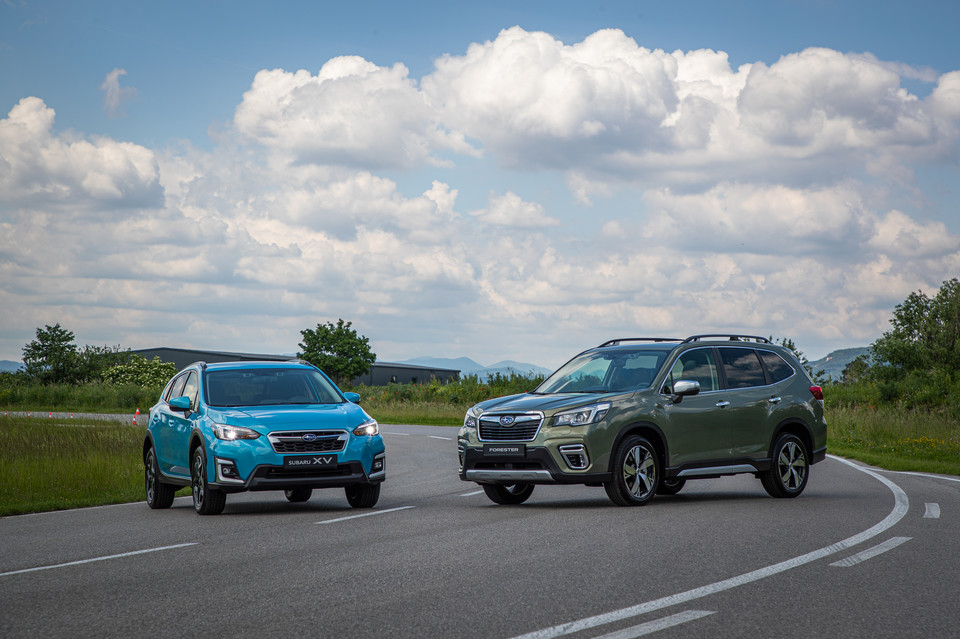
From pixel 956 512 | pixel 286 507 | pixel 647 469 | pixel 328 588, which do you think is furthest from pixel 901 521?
pixel 286 507

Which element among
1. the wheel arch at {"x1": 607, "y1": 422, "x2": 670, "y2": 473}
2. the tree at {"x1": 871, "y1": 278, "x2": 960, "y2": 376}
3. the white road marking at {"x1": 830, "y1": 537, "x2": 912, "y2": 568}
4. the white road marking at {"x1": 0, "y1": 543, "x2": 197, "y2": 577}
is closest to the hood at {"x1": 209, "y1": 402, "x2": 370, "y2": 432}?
the white road marking at {"x1": 0, "y1": 543, "x2": 197, "y2": 577}

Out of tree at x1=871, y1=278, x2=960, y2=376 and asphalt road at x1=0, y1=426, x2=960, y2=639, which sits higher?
tree at x1=871, y1=278, x2=960, y2=376

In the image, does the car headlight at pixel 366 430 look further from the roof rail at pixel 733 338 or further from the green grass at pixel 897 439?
the green grass at pixel 897 439

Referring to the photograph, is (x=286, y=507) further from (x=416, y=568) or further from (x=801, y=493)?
(x=801, y=493)

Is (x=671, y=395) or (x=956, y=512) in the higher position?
(x=671, y=395)

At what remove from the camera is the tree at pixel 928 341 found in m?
61.0

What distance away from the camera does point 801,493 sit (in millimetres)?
14047

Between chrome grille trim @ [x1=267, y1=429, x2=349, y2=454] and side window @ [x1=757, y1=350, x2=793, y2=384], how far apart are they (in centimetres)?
577

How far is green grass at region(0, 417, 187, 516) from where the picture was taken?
14.9 meters

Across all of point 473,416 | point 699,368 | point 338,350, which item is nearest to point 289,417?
point 473,416

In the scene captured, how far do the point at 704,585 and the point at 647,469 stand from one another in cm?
540

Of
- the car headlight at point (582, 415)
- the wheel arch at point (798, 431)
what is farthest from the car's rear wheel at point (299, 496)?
the wheel arch at point (798, 431)

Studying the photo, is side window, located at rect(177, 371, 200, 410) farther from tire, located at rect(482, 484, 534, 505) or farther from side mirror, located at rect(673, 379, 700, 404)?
side mirror, located at rect(673, 379, 700, 404)

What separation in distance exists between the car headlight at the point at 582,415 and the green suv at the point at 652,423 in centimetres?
1
